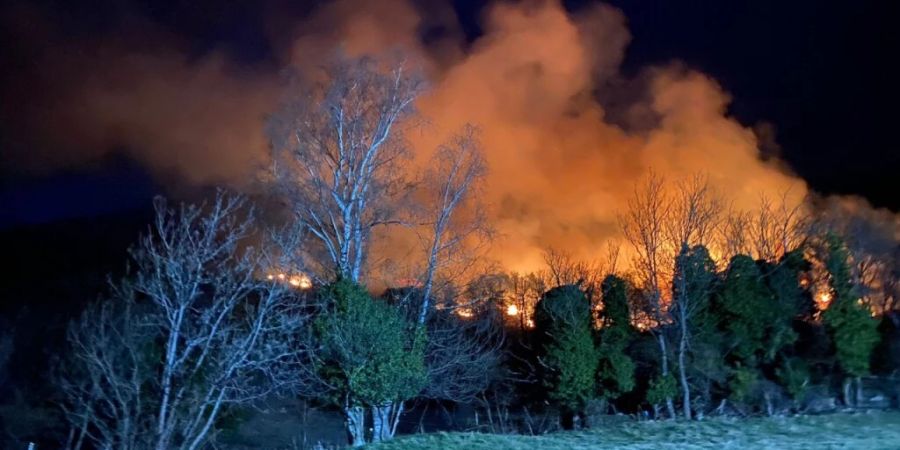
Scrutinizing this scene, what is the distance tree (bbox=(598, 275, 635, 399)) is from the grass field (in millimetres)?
5347

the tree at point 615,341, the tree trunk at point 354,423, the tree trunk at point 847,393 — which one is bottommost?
the tree trunk at point 354,423

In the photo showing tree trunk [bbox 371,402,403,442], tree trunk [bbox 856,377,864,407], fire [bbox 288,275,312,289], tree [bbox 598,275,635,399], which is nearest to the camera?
fire [bbox 288,275,312,289]

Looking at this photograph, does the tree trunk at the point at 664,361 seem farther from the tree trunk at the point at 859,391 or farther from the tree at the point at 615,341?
the tree trunk at the point at 859,391

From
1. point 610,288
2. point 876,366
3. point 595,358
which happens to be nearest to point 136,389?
point 595,358

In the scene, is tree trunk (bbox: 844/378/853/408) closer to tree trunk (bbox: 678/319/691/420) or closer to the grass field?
the grass field

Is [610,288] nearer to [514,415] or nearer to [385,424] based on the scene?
[514,415]

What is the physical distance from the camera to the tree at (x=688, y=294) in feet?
80.0

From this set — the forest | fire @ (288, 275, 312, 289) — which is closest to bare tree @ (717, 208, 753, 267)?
the forest

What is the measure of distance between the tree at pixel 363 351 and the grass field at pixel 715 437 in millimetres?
2775

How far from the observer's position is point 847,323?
2345 cm

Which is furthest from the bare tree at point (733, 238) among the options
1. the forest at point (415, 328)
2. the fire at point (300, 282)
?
the fire at point (300, 282)

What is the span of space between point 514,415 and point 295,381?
10.8 metres

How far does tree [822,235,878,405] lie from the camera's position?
75.3ft

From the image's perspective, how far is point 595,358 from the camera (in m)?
25.6
